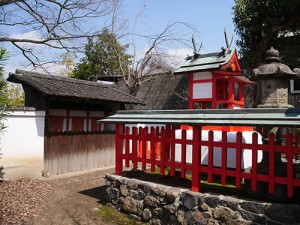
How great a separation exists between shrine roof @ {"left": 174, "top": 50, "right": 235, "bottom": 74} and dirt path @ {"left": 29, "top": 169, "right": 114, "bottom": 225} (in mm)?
4802

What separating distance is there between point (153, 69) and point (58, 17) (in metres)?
9.33

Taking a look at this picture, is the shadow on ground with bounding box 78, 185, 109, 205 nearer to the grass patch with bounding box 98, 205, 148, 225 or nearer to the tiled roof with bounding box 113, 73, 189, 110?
the grass patch with bounding box 98, 205, 148, 225

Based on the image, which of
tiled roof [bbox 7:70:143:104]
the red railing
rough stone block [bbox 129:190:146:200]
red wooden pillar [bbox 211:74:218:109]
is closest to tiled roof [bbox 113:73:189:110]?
tiled roof [bbox 7:70:143:104]

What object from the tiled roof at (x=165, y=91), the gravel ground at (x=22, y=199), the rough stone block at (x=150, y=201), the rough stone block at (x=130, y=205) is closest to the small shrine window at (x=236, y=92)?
the rough stone block at (x=150, y=201)

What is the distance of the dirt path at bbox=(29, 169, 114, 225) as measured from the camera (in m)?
6.33

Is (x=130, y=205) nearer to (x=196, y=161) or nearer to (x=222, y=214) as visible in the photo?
(x=196, y=161)

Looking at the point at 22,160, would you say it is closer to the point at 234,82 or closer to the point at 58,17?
the point at 58,17

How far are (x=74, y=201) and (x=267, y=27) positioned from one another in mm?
13277

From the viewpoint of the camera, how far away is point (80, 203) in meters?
7.45

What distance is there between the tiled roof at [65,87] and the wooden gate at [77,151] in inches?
69.3

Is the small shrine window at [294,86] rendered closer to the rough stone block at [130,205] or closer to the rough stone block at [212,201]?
the rough stone block at [212,201]

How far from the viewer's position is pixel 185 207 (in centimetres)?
565

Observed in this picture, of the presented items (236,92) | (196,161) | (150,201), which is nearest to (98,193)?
(150,201)

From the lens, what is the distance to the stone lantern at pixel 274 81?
5797mm
